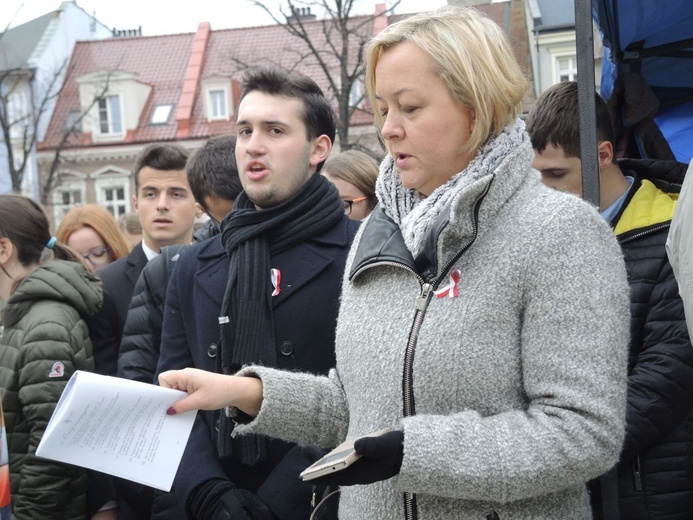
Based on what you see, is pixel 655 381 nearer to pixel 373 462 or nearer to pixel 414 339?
pixel 414 339

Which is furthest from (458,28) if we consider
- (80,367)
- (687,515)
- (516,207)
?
(80,367)

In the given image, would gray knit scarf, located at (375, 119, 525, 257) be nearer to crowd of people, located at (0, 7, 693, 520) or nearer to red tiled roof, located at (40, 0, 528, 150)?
crowd of people, located at (0, 7, 693, 520)

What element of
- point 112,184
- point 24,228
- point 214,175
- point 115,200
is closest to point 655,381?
point 214,175

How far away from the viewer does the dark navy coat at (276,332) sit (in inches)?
115

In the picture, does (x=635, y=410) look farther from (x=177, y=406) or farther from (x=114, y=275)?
(x=114, y=275)

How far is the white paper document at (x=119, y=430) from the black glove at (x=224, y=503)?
0.49m

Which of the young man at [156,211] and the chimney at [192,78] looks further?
the chimney at [192,78]

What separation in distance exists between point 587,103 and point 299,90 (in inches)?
45.3

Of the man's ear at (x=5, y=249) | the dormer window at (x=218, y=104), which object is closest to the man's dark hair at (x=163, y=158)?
the man's ear at (x=5, y=249)

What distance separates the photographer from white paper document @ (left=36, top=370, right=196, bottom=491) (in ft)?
7.86

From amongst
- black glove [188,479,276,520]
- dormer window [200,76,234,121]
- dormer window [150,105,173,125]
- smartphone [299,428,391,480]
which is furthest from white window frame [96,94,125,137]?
smartphone [299,428,391,480]

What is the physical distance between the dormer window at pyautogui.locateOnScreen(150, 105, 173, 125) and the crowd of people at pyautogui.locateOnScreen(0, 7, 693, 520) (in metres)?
31.3

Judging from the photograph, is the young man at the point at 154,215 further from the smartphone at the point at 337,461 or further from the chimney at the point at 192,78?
the chimney at the point at 192,78

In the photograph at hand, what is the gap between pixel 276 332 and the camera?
10.1ft
